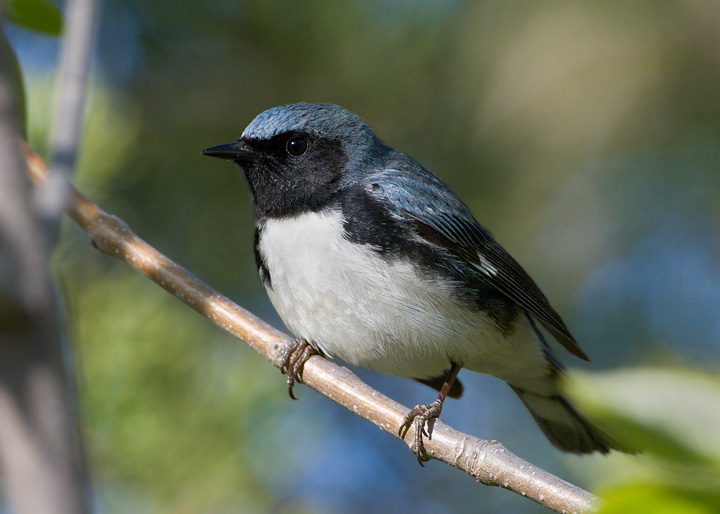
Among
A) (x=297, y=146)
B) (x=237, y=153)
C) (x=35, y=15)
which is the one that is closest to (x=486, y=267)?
(x=297, y=146)

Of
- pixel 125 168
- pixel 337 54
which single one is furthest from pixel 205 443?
pixel 337 54

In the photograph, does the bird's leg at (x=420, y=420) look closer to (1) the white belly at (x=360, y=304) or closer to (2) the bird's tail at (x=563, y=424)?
(1) the white belly at (x=360, y=304)

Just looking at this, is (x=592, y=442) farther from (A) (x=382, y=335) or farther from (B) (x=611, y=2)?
(B) (x=611, y=2)

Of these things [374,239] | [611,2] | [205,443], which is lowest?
[205,443]

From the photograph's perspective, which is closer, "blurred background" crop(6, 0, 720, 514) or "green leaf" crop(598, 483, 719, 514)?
"green leaf" crop(598, 483, 719, 514)

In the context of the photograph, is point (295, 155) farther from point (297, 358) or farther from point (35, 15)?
point (35, 15)

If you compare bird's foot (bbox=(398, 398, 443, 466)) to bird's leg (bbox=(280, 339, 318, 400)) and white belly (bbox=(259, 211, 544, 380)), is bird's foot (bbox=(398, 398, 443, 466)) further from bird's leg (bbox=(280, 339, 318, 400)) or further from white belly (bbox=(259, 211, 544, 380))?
bird's leg (bbox=(280, 339, 318, 400))

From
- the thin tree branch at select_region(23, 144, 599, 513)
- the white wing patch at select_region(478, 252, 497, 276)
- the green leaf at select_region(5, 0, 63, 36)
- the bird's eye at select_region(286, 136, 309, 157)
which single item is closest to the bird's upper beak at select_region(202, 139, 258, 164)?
the bird's eye at select_region(286, 136, 309, 157)

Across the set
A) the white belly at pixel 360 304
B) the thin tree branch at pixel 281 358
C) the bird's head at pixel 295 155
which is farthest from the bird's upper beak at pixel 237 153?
the thin tree branch at pixel 281 358
